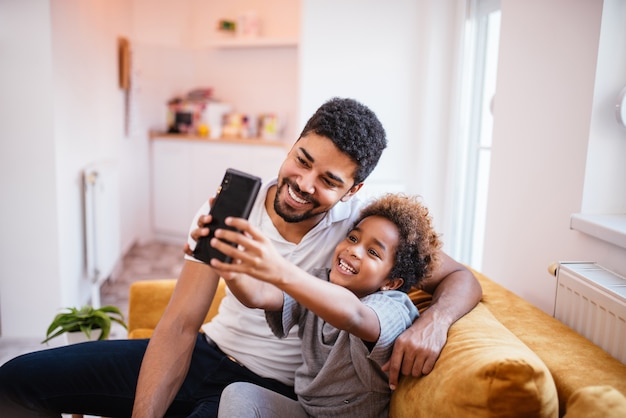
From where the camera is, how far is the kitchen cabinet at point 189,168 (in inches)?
185

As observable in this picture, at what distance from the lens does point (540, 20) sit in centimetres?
174

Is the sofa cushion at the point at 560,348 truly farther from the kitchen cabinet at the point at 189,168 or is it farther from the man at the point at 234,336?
the kitchen cabinet at the point at 189,168

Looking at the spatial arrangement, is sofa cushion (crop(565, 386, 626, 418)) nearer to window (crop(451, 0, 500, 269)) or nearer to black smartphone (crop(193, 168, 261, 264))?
black smartphone (crop(193, 168, 261, 264))

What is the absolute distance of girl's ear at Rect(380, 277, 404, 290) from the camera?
1378 millimetres

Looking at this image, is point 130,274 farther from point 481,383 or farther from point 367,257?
point 481,383

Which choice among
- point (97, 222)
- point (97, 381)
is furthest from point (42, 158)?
point (97, 381)

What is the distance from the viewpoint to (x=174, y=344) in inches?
53.4

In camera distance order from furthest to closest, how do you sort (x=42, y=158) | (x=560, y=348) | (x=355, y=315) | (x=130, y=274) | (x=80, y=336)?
(x=130, y=274), (x=42, y=158), (x=80, y=336), (x=560, y=348), (x=355, y=315)

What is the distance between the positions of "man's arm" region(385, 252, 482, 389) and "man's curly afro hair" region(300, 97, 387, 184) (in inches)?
12.7

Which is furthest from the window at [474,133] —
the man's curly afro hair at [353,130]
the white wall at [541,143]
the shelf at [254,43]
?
the shelf at [254,43]

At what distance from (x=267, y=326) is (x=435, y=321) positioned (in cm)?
45

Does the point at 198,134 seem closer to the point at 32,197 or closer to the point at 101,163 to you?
the point at 101,163

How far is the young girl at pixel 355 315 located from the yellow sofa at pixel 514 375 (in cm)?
10

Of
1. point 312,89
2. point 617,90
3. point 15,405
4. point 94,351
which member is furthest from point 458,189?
point 15,405
